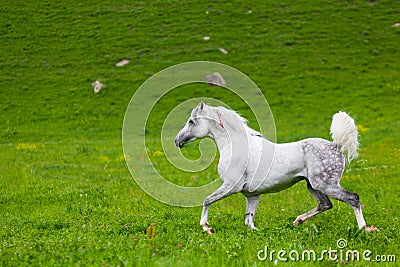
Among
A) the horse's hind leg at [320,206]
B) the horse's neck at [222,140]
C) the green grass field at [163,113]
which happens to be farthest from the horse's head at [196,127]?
the horse's hind leg at [320,206]

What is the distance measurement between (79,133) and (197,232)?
25632mm

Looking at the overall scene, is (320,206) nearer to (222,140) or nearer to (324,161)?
(324,161)

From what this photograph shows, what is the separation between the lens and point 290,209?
12922mm

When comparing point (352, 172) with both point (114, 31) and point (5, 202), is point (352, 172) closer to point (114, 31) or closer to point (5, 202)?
point (5, 202)

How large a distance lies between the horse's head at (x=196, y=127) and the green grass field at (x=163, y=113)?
191cm

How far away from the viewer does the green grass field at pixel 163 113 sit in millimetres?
8820

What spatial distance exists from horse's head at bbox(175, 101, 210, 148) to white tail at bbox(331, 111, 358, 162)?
9.00 ft

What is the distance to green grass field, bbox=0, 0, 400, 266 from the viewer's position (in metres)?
8.82

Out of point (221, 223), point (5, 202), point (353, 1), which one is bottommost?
point (353, 1)

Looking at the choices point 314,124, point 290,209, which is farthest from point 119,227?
point 314,124

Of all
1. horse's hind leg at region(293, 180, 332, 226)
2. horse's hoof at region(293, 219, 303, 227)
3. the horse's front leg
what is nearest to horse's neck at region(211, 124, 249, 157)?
the horse's front leg

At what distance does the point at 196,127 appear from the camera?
10570 millimetres

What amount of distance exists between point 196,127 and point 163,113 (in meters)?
28.8

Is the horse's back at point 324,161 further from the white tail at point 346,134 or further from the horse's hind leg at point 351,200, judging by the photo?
the horse's hind leg at point 351,200
